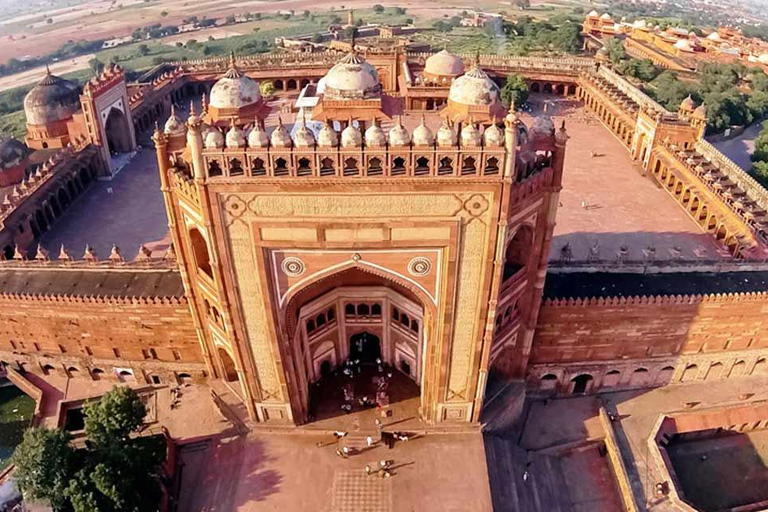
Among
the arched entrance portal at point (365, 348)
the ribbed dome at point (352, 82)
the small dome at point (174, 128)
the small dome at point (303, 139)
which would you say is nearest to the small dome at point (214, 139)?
the small dome at point (303, 139)

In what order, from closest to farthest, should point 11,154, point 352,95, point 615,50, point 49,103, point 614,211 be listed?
point 352,95
point 11,154
point 614,211
point 49,103
point 615,50

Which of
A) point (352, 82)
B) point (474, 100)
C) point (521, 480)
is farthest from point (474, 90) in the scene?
point (521, 480)

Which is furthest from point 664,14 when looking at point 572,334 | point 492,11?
point 572,334

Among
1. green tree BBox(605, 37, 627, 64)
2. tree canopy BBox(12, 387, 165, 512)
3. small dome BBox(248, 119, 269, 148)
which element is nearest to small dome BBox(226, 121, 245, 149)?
small dome BBox(248, 119, 269, 148)

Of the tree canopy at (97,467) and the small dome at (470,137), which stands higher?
the small dome at (470,137)

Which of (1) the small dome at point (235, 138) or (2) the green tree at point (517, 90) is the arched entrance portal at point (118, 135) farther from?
(1) the small dome at point (235, 138)

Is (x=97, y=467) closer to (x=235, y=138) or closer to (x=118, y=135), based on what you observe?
(x=235, y=138)
